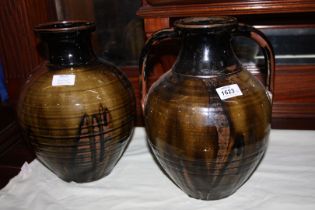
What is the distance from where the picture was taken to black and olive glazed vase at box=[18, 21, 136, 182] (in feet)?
2.89

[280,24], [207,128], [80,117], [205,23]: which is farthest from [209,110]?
[280,24]

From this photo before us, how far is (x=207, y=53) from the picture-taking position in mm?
797

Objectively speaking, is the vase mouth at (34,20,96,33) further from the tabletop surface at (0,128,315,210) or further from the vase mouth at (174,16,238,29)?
the tabletop surface at (0,128,315,210)

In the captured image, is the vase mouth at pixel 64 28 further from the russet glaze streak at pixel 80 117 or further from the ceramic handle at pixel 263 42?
the ceramic handle at pixel 263 42

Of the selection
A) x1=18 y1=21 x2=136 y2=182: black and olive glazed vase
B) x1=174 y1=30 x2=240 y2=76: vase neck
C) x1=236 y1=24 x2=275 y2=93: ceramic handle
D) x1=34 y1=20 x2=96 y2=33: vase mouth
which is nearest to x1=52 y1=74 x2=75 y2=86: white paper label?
x1=18 y1=21 x2=136 y2=182: black and olive glazed vase

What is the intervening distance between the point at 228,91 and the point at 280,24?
0.94 m

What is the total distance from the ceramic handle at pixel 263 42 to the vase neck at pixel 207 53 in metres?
0.06

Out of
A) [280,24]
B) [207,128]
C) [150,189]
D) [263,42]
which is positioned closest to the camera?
[207,128]

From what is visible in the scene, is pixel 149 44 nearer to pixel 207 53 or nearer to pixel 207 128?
pixel 207 53

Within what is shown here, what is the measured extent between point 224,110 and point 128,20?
4.07 feet

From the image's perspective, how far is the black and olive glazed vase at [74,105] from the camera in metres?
0.88

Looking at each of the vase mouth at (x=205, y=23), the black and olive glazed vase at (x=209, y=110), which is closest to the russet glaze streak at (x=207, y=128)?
the black and olive glazed vase at (x=209, y=110)

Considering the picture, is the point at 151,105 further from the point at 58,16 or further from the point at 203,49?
the point at 58,16

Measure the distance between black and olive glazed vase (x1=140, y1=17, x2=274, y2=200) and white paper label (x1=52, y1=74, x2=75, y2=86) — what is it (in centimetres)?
21
